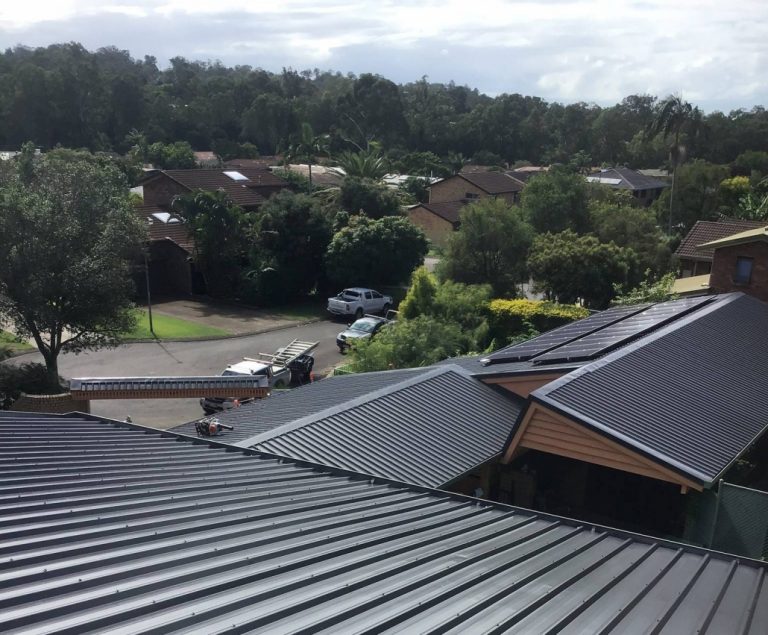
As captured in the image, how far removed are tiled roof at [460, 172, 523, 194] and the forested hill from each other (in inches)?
1011

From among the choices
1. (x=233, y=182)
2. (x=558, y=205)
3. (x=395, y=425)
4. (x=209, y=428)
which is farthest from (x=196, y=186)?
(x=395, y=425)

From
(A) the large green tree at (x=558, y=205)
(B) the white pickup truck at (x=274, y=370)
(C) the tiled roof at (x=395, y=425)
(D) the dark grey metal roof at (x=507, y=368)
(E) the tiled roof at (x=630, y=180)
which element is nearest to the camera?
(C) the tiled roof at (x=395, y=425)

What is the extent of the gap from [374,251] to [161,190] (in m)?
18.0

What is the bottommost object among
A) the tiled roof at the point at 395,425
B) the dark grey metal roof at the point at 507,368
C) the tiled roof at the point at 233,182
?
the tiled roof at the point at 395,425

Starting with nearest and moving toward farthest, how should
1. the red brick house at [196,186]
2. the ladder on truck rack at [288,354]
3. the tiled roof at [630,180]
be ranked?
the ladder on truck rack at [288,354], the red brick house at [196,186], the tiled roof at [630,180]

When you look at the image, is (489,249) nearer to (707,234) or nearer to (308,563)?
(707,234)

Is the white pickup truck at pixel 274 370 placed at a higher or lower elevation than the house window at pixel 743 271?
lower

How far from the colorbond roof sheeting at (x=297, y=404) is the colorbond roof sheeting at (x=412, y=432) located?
0.73 meters

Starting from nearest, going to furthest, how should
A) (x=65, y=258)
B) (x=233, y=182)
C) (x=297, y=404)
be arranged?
(x=297, y=404), (x=65, y=258), (x=233, y=182)

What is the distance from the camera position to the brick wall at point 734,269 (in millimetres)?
25172

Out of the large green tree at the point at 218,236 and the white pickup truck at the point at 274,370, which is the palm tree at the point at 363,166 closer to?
the large green tree at the point at 218,236

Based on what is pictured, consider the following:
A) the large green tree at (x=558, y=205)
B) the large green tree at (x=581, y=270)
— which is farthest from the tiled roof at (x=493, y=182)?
the large green tree at (x=581, y=270)

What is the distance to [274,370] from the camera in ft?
79.3

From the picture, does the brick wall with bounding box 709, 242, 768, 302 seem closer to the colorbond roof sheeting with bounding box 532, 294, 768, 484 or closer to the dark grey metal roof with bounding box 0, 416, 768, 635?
the colorbond roof sheeting with bounding box 532, 294, 768, 484
